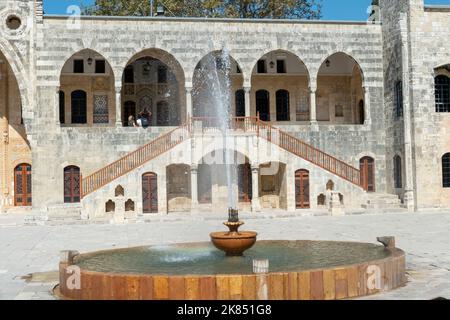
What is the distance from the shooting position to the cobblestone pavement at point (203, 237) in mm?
9422

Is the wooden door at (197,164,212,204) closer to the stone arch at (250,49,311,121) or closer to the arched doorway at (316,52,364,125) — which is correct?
the stone arch at (250,49,311,121)

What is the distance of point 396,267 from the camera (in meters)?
8.77

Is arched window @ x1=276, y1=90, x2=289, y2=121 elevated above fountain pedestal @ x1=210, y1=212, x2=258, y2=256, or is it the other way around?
arched window @ x1=276, y1=90, x2=289, y2=121

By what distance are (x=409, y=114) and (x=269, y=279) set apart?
61.3 ft

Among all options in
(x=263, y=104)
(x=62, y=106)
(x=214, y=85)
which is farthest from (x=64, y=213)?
(x=263, y=104)

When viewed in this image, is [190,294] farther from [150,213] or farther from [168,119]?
[168,119]

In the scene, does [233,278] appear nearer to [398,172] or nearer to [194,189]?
[194,189]

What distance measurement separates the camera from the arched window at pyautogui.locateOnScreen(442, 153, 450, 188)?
2509 centimetres

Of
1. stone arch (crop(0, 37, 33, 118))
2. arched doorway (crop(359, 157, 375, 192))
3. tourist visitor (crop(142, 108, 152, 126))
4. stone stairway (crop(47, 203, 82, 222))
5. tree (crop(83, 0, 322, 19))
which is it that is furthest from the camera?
tree (crop(83, 0, 322, 19))

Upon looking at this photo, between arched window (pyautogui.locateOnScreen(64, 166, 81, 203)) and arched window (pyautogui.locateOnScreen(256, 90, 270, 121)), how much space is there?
9.17m

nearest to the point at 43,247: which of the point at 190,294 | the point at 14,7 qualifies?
the point at 190,294

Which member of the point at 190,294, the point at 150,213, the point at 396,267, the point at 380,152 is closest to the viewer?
the point at 190,294

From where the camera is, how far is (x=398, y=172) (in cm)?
2561

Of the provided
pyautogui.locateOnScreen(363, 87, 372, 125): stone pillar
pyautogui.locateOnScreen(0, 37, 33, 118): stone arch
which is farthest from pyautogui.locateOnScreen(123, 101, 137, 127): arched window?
pyautogui.locateOnScreen(363, 87, 372, 125): stone pillar
